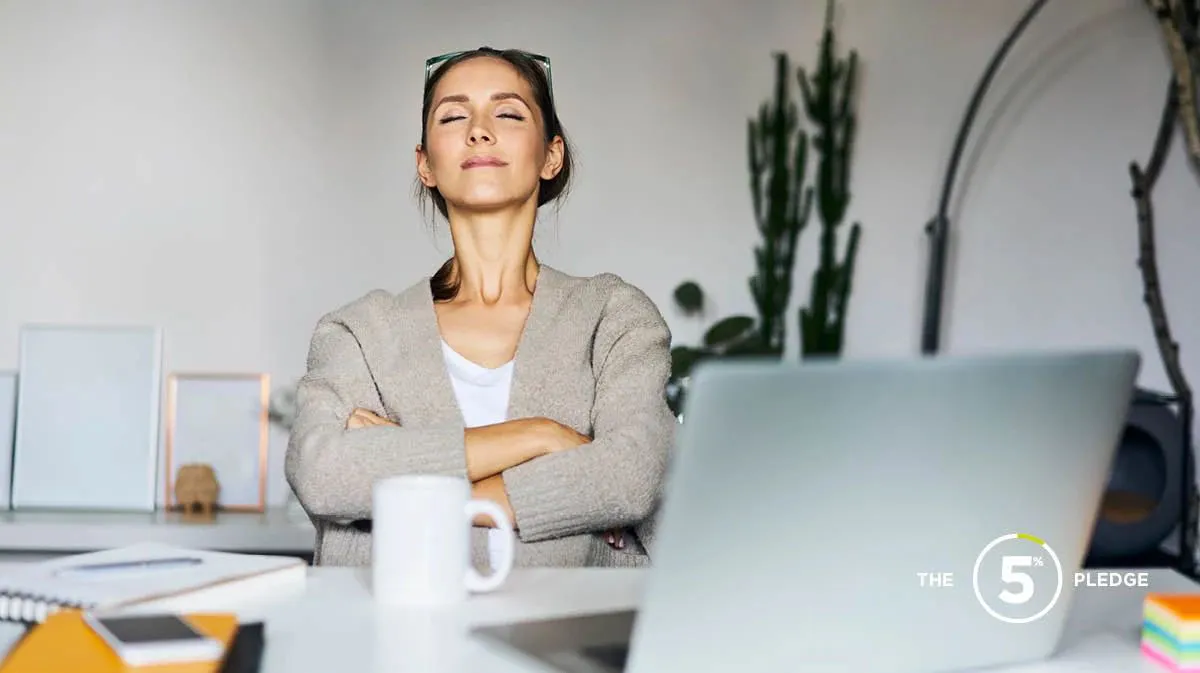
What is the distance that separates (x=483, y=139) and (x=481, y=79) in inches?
3.7

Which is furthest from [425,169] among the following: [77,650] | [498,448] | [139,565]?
[77,650]

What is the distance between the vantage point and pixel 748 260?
10.1ft

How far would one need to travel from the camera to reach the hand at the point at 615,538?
1519 millimetres

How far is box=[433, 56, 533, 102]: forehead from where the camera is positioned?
5.55ft

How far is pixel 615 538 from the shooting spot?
5.00ft

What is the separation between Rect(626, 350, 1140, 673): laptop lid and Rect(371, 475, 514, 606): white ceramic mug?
30 centimetres

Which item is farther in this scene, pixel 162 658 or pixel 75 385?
pixel 75 385

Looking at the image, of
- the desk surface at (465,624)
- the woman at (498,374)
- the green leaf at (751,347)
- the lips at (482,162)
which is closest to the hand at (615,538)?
the woman at (498,374)

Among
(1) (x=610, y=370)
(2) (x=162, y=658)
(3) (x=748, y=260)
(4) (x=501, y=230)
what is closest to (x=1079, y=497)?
(2) (x=162, y=658)

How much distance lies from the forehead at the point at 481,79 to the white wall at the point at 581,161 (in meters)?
1.25

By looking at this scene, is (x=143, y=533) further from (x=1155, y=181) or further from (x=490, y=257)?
(x=1155, y=181)

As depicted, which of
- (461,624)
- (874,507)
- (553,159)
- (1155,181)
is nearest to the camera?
(874,507)

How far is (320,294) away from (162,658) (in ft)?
7.33

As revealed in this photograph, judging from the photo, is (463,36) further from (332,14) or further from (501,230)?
(501,230)
